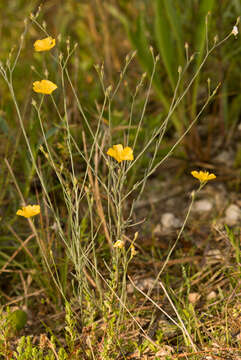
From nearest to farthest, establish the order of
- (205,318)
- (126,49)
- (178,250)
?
(205,318)
(178,250)
(126,49)

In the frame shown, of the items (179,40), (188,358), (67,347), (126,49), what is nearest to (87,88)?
(126,49)

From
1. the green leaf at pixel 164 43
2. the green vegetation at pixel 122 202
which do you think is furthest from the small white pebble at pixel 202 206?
the green leaf at pixel 164 43

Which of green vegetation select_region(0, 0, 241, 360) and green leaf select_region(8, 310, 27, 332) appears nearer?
green vegetation select_region(0, 0, 241, 360)

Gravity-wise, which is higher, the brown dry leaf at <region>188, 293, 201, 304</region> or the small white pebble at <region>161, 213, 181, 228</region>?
the brown dry leaf at <region>188, 293, 201, 304</region>

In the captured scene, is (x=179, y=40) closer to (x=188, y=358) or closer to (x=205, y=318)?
(x=205, y=318)

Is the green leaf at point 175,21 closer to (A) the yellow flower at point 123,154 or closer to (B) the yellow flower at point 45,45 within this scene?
(B) the yellow flower at point 45,45

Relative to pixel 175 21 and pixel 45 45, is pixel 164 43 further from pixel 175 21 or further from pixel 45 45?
pixel 45 45

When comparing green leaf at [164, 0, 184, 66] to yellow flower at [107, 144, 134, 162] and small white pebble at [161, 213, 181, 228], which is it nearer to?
small white pebble at [161, 213, 181, 228]

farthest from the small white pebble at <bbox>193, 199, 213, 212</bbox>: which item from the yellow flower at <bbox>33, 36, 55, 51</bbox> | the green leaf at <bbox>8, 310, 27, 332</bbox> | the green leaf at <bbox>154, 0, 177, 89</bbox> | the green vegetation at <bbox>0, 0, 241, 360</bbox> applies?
the yellow flower at <bbox>33, 36, 55, 51</bbox>

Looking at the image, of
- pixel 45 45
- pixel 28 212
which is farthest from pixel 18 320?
pixel 45 45
